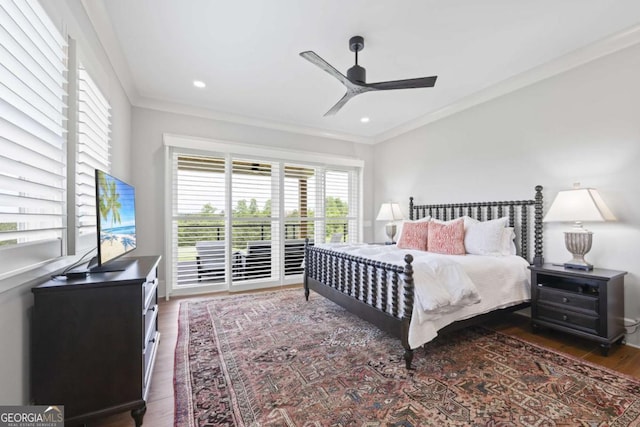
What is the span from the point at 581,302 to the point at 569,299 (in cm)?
9

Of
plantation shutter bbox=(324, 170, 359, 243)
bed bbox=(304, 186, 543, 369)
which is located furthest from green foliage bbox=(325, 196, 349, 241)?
bed bbox=(304, 186, 543, 369)

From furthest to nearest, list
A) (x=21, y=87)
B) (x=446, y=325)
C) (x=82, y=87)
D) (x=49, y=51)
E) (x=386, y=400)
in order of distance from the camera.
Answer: (x=446, y=325) < (x=82, y=87) < (x=386, y=400) < (x=49, y=51) < (x=21, y=87)

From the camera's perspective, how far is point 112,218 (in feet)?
6.08

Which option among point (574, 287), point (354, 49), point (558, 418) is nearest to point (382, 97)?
point (354, 49)

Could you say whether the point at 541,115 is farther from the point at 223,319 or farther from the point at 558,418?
the point at 223,319

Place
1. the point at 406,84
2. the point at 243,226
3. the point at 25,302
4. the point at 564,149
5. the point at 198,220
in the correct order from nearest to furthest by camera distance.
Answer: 1. the point at 25,302
2. the point at 406,84
3. the point at 564,149
4. the point at 198,220
5. the point at 243,226

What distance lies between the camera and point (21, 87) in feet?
4.08

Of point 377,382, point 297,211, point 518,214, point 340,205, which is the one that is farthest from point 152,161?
point 518,214

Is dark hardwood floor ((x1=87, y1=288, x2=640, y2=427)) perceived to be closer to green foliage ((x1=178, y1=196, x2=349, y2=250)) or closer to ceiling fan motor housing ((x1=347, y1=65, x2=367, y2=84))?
green foliage ((x1=178, y1=196, x2=349, y2=250))

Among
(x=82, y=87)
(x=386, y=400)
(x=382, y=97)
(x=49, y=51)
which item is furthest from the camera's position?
(x=382, y=97)

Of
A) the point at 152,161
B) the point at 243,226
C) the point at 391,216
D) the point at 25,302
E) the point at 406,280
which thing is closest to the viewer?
the point at 25,302

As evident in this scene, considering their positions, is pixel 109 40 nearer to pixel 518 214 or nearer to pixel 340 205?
pixel 340 205

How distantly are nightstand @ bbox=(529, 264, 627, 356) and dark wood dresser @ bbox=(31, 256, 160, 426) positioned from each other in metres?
3.32

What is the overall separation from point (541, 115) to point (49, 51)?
4213 millimetres
